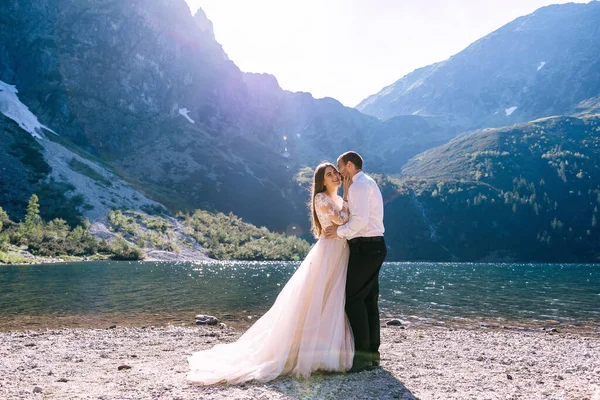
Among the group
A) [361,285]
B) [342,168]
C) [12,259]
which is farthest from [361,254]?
[12,259]

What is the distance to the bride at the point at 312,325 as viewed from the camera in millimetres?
9555

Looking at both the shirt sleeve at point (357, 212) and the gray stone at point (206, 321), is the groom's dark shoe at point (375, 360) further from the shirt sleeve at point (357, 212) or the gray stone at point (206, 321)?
the gray stone at point (206, 321)

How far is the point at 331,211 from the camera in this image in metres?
9.80

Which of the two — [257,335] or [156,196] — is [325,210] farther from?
[156,196]

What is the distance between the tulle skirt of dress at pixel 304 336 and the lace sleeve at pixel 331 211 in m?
0.62

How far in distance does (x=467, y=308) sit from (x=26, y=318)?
27.1 m

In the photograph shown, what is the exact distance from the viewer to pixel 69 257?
87812 mm

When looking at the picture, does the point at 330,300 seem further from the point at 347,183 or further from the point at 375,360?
the point at 347,183

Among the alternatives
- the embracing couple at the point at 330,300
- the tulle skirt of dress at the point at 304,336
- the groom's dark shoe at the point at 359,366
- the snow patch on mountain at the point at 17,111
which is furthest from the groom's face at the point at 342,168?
the snow patch on mountain at the point at 17,111

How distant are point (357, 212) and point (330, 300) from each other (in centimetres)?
218

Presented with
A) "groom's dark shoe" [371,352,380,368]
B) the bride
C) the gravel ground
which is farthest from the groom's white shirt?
the gravel ground

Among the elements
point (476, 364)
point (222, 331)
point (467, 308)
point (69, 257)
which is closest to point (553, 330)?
point (467, 308)

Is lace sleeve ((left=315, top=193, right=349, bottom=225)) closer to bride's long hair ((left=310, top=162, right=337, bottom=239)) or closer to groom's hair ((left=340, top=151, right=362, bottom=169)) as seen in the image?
bride's long hair ((left=310, top=162, right=337, bottom=239))

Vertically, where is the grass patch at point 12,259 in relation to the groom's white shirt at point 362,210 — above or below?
below
